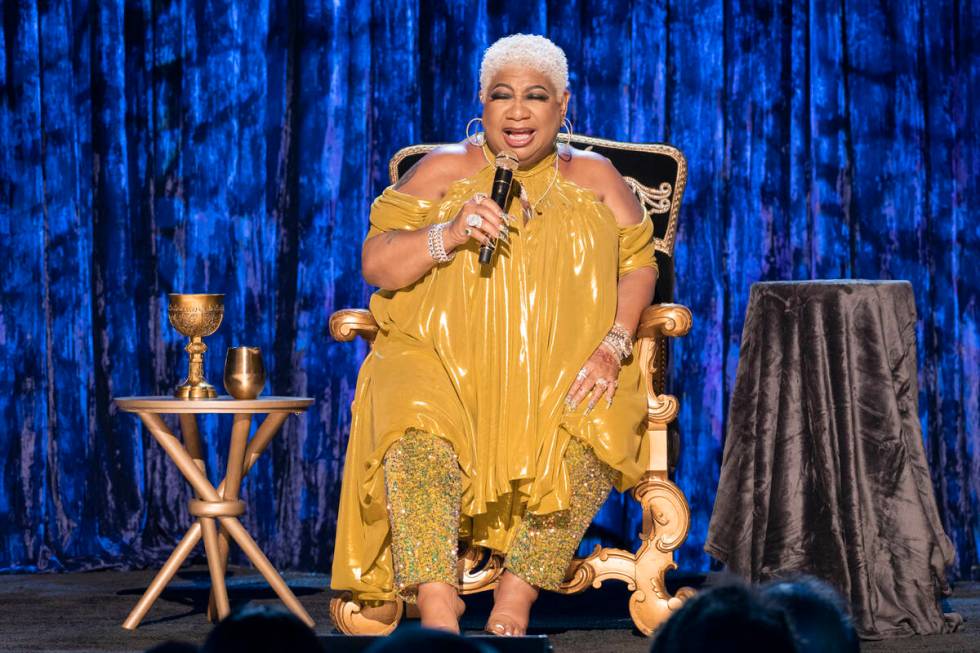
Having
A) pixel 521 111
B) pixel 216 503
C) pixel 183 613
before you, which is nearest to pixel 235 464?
pixel 216 503

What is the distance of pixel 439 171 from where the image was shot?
109 inches

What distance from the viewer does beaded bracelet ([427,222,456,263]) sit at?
2.54 metres

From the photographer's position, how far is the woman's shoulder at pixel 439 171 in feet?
9.02

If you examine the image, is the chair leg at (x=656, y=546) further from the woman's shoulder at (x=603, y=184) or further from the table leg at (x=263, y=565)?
the table leg at (x=263, y=565)

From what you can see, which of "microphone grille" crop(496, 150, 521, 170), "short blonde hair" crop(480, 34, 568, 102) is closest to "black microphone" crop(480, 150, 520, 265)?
"microphone grille" crop(496, 150, 521, 170)

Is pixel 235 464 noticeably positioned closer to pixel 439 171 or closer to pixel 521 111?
pixel 439 171

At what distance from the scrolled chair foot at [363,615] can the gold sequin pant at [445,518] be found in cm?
20

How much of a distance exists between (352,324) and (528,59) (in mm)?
672

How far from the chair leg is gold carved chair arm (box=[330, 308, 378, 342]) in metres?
0.68

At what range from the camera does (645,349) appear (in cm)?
276

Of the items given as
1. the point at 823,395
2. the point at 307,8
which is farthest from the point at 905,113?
the point at 307,8

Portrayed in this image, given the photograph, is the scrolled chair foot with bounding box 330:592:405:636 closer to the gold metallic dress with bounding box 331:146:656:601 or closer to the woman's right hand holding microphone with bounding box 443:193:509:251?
the gold metallic dress with bounding box 331:146:656:601

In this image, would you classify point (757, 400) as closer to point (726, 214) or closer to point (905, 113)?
point (726, 214)

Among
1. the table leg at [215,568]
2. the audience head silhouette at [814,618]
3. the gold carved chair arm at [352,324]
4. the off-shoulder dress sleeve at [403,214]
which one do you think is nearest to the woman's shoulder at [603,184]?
the off-shoulder dress sleeve at [403,214]
